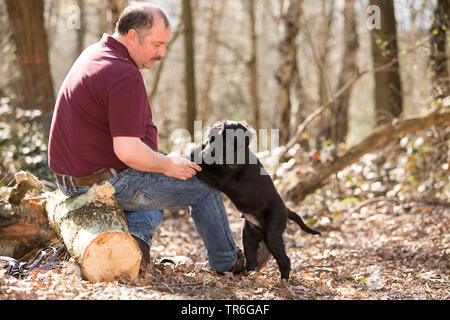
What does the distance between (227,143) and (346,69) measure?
27.6ft

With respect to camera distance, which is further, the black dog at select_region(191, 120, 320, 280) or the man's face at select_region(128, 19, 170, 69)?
the black dog at select_region(191, 120, 320, 280)

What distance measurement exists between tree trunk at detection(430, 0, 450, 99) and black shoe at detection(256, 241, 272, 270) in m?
4.11

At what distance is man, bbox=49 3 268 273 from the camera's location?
10.0 feet

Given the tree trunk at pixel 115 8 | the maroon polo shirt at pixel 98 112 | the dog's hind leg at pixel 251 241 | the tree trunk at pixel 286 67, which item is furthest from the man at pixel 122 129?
the tree trunk at pixel 286 67

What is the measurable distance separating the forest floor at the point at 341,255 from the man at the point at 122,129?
0.58m

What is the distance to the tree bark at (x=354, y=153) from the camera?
21.6ft

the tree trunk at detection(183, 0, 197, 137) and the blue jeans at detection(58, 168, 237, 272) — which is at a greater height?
the tree trunk at detection(183, 0, 197, 137)

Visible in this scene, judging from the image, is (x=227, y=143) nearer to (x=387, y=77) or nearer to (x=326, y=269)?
(x=326, y=269)

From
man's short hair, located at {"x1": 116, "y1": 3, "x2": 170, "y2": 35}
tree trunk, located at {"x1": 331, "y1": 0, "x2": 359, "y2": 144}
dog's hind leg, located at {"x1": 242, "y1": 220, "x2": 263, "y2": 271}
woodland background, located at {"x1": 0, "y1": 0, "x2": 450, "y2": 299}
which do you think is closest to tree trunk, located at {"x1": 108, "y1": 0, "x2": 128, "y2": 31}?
woodland background, located at {"x1": 0, "y1": 0, "x2": 450, "y2": 299}

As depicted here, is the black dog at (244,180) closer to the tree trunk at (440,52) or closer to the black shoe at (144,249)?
the black shoe at (144,249)

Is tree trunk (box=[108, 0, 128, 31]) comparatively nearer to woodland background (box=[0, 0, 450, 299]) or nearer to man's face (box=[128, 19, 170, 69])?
woodland background (box=[0, 0, 450, 299])

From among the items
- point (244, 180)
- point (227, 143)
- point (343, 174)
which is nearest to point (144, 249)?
point (244, 180)
